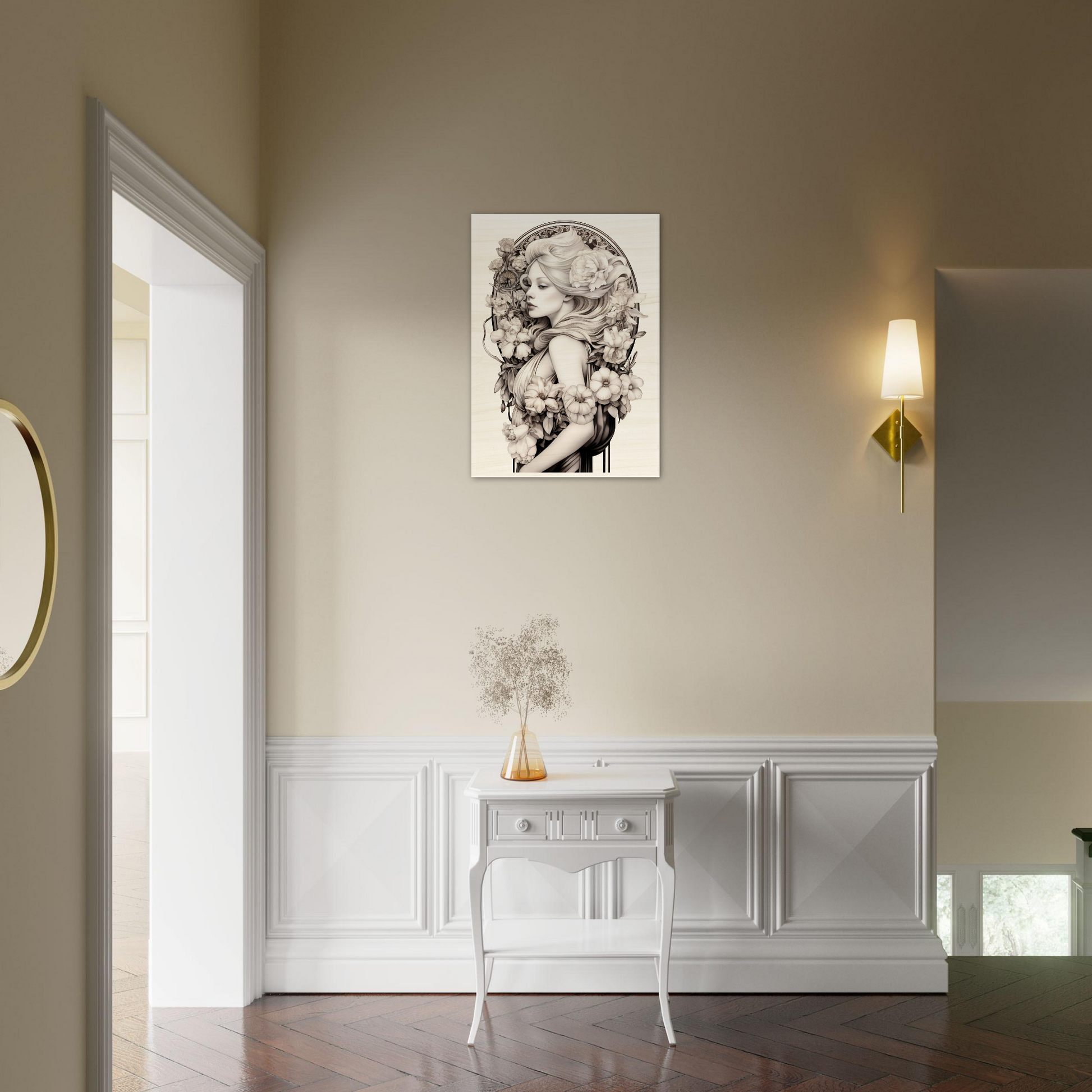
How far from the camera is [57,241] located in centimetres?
215

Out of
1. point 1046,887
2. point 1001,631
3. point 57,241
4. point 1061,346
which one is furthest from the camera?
point 1046,887

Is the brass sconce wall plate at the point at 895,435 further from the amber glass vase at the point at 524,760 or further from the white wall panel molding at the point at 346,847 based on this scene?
the white wall panel molding at the point at 346,847

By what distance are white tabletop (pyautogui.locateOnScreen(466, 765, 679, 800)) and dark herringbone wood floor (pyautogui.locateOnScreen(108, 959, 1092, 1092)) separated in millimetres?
→ 744

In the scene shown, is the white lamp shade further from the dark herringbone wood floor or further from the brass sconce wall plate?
the dark herringbone wood floor

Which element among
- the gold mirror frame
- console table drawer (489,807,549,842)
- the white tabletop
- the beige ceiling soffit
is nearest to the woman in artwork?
the white tabletop

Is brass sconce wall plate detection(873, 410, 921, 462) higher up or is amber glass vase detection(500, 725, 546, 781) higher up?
brass sconce wall plate detection(873, 410, 921, 462)

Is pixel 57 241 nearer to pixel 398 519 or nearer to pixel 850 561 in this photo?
pixel 398 519

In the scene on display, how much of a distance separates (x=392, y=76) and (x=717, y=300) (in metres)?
1.33

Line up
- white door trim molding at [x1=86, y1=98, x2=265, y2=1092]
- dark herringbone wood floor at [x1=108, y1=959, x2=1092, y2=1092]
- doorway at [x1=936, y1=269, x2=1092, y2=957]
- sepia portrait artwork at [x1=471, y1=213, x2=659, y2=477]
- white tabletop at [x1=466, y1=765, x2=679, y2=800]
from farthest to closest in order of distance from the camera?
doorway at [x1=936, y1=269, x2=1092, y2=957]
sepia portrait artwork at [x1=471, y1=213, x2=659, y2=477]
white tabletop at [x1=466, y1=765, x2=679, y2=800]
dark herringbone wood floor at [x1=108, y1=959, x2=1092, y2=1092]
white door trim molding at [x1=86, y1=98, x2=265, y2=1092]

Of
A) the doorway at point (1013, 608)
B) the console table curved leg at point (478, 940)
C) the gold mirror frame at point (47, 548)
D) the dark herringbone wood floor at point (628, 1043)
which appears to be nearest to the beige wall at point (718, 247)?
the doorway at point (1013, 608)

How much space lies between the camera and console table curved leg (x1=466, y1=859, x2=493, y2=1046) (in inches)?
121

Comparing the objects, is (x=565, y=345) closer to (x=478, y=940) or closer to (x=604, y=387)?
(x=604, y=387)

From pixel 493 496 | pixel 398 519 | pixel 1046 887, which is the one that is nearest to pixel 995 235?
pixel 493 496

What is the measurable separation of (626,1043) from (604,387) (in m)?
2.05
